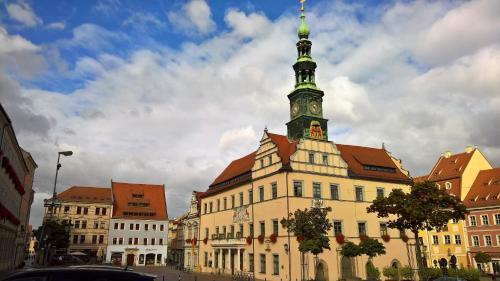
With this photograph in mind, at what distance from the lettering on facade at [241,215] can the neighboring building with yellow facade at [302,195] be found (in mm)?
133

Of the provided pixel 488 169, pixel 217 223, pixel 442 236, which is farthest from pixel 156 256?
pixel 488 169

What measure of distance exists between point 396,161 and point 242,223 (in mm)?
24428

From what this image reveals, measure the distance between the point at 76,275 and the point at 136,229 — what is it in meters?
77.3

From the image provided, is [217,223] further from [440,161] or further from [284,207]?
[440,161]

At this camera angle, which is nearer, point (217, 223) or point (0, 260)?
point (0, 260)

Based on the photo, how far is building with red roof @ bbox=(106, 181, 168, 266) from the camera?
78062 millimetres

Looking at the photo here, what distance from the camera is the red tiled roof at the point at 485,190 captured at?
199 feet

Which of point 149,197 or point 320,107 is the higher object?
point 320,107

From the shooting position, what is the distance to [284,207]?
44.3 meters

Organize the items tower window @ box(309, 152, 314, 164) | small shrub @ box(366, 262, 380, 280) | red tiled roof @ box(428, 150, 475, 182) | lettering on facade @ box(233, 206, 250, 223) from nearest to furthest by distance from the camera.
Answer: small shrub @ box(366, 262, 380, 280) → tower window @ box(309, 152, 314, 164) → lettering on facade @ box(233, 206, 250, 223) → red tiled roof @ box(428, 150, 475, 182)

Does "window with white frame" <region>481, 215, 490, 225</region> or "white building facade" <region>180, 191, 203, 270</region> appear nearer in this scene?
"window with white frame" <region>481, 215, 490, 225</region>

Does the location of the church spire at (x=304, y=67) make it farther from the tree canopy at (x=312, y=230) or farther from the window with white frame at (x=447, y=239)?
the window with white frame at (x=447, y=239)

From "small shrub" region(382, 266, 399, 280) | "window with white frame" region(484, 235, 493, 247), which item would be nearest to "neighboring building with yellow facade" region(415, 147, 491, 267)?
"window with white frame" region(484, 235, 493, 247)

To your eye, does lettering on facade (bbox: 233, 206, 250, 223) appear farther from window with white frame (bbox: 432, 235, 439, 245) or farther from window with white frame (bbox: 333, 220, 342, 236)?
window with white frame (bbox: 432, 235, 439, 245)
